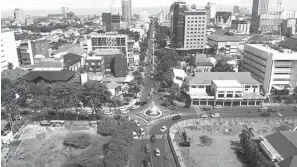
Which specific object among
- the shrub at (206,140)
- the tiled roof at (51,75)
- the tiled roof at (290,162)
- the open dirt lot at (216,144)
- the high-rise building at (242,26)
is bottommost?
the open dirt lot at (216,144)

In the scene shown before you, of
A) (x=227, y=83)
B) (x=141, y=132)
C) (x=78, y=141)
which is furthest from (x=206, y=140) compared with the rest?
(x=78, y=141)

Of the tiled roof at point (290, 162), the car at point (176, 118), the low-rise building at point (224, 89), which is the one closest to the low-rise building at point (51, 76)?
the car at point (176, 118)

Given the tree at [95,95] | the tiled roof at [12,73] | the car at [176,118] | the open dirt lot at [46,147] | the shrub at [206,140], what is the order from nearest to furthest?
the open dirt lot at [46,147]
the shrub at [206,140]
the tree at [95,95]
the car at [176,118]
the tiled roof at [12,73]

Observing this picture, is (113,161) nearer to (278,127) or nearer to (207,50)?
(278,127)

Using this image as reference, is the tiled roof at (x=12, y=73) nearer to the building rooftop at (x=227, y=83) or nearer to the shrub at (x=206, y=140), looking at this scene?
the shrub at (x=206, y=140)

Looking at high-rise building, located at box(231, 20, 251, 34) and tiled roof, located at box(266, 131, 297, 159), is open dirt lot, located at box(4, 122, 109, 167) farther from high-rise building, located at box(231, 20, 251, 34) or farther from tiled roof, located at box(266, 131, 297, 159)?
high-rise building, located at box(231, 20, 251, 34)
